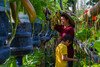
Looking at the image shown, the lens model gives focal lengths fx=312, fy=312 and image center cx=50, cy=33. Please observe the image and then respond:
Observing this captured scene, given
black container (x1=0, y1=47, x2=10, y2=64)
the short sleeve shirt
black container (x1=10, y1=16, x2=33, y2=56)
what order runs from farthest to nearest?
1. the short sleeve shirt
2. black container (x1=10, y1=16, x2=33, y2=56)
3. black container (x1=0, y1=47, x2=10, y2=64)

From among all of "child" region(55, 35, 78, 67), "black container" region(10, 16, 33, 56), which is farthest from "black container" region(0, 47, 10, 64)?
"child" region(55, 35, 78, 67)

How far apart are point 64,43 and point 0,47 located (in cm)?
255

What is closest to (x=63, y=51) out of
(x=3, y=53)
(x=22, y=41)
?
(x=22, y=41)

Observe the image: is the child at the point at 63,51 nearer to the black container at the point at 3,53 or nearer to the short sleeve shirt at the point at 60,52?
the short sleeve shirt at the point at 60,52

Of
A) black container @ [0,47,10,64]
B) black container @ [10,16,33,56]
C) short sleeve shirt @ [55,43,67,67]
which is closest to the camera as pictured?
black container @ [0,47,10,64]

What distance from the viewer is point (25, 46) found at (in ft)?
2.98

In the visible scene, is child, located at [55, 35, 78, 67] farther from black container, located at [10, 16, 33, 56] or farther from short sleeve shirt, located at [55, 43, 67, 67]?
black container, located at [10, 16, 33, 56]

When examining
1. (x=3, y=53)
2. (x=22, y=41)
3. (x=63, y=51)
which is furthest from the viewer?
(x=63, y=51)

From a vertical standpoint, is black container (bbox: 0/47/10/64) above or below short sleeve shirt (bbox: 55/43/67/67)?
above

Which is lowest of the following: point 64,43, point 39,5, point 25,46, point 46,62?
point 46,62

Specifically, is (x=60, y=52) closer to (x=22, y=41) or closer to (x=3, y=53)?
(x=22, y=41)

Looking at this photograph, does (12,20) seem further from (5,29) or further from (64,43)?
(64,43)

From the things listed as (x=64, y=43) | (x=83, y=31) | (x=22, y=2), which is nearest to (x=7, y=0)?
(x=22, y=2)

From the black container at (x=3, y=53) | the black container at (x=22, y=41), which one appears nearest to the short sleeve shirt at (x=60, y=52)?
the black container at (x=22, y=41)
